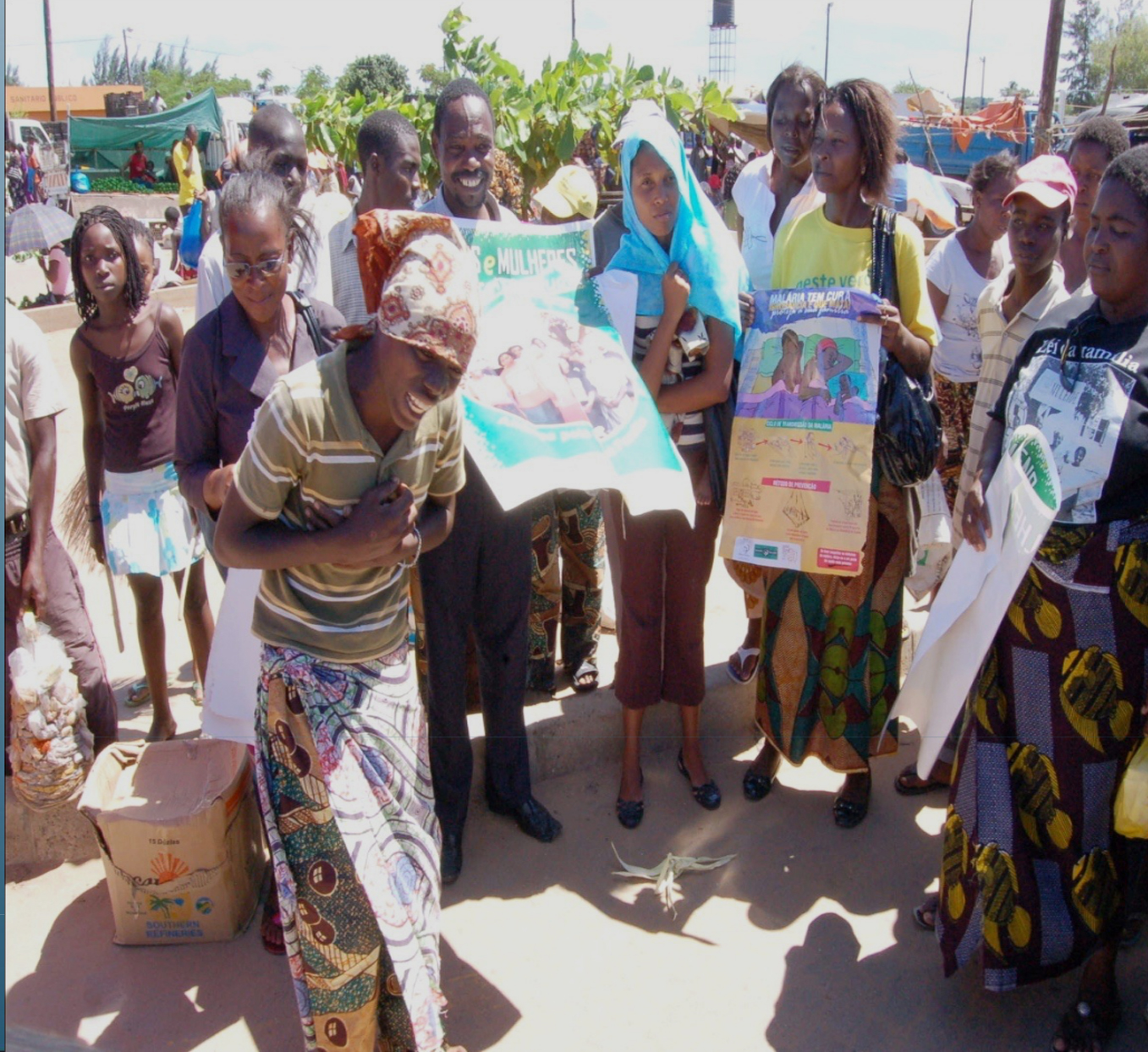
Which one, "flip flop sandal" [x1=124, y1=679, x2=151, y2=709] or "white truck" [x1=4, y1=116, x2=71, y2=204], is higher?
"white truck" [x1=4, y1=116, x2=71, y2=204]

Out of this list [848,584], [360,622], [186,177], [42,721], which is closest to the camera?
[360,622]

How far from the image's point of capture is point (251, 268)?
252 cm

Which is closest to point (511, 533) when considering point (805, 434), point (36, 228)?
point (805, 434)

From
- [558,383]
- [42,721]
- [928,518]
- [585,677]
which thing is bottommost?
[585,677]

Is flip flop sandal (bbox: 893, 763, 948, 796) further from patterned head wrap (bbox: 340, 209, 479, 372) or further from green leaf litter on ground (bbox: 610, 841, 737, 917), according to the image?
patterned head wrap (bbox: 340, 209, 479, 372)

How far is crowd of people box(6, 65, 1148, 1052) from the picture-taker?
2162 millimetres

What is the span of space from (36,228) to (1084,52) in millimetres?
60389

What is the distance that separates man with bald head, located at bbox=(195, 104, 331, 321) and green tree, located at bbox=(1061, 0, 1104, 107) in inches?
2269

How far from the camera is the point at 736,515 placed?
3.19 meters

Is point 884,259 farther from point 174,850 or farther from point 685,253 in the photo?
point 174,850

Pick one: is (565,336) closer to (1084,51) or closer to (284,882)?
(284,882)

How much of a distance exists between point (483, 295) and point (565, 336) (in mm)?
259

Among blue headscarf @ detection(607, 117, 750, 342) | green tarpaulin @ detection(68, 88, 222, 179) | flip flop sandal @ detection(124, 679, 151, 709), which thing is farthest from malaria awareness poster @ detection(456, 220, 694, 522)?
green tarpaulin @ detection(68, 88, 222, 179)

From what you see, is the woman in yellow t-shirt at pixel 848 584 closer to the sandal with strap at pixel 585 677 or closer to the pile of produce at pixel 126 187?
the sandal with strap at pixel 585 677
